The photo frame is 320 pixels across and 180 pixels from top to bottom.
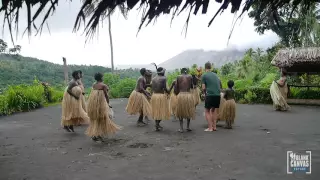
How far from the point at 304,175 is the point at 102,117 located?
3.72 meters

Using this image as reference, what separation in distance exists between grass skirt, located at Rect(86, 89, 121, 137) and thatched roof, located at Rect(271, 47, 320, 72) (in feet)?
31.5

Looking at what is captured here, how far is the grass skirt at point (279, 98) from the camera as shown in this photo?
11.5 m

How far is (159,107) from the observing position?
26.0ft

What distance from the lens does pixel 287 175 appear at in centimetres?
452

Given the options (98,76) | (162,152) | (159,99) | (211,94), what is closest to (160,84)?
(159,99)

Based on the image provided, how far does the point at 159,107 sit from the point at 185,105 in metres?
0.62

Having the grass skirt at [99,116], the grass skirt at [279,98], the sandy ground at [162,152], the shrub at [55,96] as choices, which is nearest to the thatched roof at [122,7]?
the sandy ground at [162,152]

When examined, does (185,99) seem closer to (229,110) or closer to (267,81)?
(229,110)

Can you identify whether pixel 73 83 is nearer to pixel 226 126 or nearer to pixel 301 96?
pixel 226 126

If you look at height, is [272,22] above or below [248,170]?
above

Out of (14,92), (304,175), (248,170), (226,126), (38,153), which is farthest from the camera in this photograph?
(14,92)

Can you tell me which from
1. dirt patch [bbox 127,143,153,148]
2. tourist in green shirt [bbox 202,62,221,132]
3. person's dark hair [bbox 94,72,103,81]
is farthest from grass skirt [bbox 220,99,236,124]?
person's dark hair [bbox 94,72,103,81]

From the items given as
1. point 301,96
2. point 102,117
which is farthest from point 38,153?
point 301,96

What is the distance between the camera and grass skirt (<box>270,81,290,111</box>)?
11484mm
